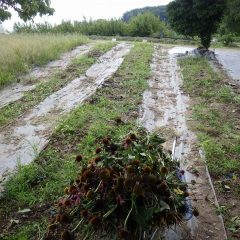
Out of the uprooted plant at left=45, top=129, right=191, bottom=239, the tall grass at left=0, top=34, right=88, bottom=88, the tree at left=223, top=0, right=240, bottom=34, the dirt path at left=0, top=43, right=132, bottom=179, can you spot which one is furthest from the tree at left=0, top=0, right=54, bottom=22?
the uprooted plant at left=45, top=129, right=191, bottom=239

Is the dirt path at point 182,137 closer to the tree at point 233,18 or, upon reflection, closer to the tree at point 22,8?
the tree at point 233,18

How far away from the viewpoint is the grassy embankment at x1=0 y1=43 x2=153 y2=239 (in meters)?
3.31

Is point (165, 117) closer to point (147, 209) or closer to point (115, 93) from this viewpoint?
point (115, 93)

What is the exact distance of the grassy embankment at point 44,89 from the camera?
6.32 meters

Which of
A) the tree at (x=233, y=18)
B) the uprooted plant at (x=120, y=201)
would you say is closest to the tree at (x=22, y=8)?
the tree at (x=233, y=18)

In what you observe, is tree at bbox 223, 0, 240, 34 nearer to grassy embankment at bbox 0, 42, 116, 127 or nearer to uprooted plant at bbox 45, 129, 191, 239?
grassy embankment at bbox 0, 42, 116, 127

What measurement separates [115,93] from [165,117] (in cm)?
169

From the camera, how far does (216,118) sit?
606cm

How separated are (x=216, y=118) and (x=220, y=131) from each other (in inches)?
25.2

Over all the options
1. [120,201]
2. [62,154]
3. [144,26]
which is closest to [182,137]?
[62,154]

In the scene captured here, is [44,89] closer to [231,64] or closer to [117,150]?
[117,150]

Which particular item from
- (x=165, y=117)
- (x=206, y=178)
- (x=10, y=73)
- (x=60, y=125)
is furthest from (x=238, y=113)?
(x=10, y=73)

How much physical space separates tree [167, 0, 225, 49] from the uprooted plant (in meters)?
11.9

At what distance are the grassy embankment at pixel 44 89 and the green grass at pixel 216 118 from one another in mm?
3032
